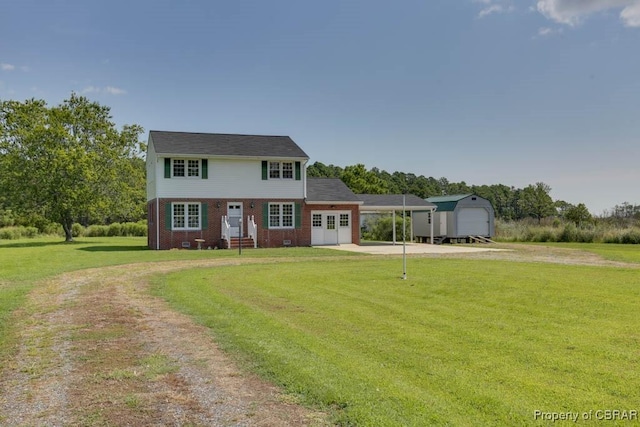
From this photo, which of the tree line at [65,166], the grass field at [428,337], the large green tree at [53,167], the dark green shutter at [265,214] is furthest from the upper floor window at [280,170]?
the grass field at [428,337]

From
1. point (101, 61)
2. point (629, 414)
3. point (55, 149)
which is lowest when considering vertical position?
point (629, 414)

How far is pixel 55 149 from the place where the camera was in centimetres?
3522

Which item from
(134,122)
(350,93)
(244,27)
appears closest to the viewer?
(244,27)

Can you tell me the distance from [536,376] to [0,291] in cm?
1095

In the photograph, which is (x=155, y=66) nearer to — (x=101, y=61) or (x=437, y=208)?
(x=101, y=61)

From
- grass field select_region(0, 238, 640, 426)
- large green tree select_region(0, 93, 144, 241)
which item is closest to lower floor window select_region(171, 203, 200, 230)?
large green tree select_region(0, 93, 144, 241)

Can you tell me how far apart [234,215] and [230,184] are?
1719 millimetres

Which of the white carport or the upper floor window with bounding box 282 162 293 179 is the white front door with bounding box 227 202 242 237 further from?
the white carport

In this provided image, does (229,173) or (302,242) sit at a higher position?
(229,173)

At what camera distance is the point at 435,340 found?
6.77 m

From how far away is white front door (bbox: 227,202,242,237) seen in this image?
28312mm

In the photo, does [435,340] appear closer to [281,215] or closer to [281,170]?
[281,215]

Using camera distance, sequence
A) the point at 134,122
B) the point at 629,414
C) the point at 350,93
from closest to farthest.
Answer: the point at 629,414
the point at 350,93
the point at 134,122

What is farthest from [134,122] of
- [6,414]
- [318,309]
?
[6,414]
